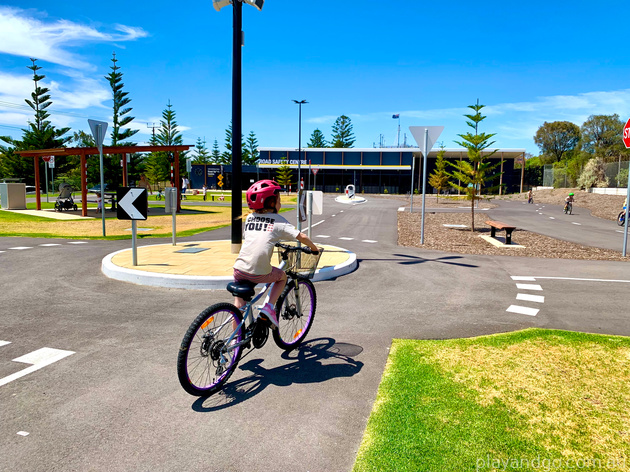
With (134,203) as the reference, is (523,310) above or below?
below

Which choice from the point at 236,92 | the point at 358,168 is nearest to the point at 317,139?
the point at 358,168

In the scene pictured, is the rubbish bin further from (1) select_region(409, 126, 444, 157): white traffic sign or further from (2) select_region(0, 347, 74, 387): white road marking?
(2) select_region(0, 347, 74, 387): white road marking

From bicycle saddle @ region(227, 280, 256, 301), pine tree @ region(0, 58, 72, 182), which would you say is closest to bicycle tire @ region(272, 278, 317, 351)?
bicycle saddle @ region(227, 280, 256, 301)

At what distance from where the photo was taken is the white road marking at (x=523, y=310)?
6492mm

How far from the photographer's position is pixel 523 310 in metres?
6.64

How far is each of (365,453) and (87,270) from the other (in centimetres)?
798

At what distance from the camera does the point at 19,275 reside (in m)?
8.57

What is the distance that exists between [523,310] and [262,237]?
4476 millimetres

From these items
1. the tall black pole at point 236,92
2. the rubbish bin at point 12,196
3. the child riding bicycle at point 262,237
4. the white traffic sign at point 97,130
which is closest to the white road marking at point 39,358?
the child riding bicycle at point 262,237

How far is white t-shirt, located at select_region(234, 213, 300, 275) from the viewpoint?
414 cm

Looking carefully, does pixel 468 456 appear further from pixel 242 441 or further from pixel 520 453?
pixel 242 441

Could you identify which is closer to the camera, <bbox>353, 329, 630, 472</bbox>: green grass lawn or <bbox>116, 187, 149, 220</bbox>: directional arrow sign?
<bbox>353, 329, 630, 472</bbox>: green grass lawn

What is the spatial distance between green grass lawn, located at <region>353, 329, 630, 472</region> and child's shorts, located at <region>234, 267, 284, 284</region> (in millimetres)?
1402

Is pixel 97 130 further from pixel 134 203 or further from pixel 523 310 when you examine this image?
pixel 523 310
